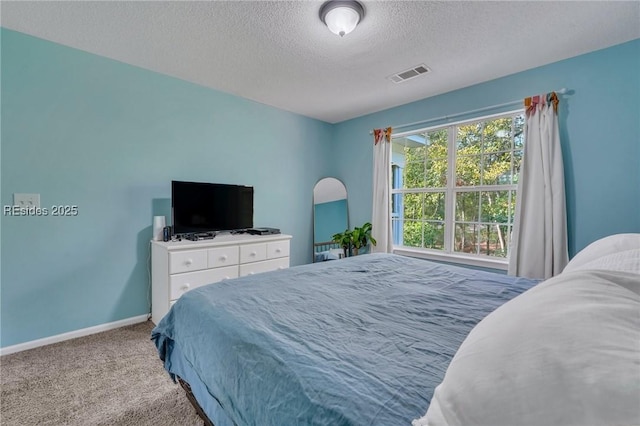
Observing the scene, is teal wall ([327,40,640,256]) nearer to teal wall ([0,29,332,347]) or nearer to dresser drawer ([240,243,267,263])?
dresser drawer ([240,243,267,263])

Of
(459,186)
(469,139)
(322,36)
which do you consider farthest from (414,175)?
(322,36)

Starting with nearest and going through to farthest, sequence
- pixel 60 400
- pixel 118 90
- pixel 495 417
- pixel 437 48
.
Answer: pixel 495 417
pixel 60 400
pixel 437 48
pixel 118 90

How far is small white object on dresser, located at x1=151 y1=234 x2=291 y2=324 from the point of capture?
241cm

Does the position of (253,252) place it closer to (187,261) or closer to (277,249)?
(277,249)

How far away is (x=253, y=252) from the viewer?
2.94m

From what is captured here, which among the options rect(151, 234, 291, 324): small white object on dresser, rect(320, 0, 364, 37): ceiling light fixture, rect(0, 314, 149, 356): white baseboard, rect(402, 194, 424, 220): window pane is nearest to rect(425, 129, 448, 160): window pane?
rect(402, 194, 424, 220): window pane

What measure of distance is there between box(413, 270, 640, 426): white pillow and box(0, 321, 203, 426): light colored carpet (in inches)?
61.4

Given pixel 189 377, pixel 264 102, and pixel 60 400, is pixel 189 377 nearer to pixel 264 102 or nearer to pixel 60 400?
pixel 60 400

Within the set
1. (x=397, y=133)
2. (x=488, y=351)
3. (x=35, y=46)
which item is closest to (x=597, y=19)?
(x=397, y=133)

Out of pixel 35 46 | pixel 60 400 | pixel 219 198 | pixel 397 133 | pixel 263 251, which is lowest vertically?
pixel 60 400

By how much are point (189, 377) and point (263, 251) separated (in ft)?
5.94

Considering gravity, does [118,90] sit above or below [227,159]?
above

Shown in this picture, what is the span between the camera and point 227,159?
331cm

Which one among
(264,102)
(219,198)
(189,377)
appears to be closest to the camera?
(189,377)
